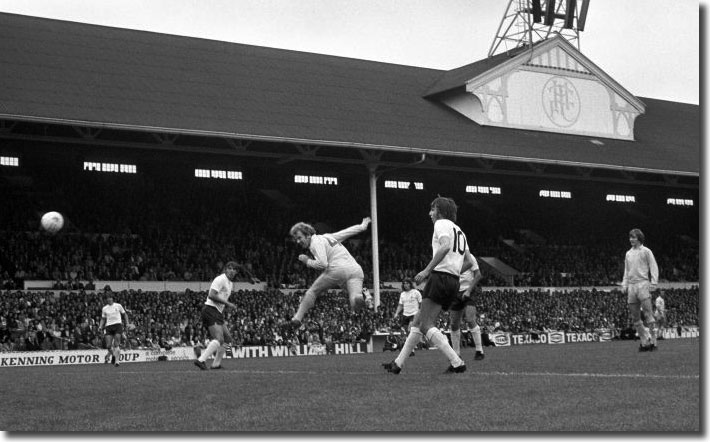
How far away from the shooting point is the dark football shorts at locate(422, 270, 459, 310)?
1173 cm

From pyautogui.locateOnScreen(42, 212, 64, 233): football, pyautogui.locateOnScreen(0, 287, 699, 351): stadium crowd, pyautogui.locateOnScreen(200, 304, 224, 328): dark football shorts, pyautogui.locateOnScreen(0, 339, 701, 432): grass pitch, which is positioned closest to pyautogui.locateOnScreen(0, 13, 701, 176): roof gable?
pyautogui.locateOnScreen(42, 212, 64, 233): football

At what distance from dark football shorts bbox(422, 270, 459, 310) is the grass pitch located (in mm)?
903

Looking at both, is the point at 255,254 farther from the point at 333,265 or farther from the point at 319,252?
the point at 319,252

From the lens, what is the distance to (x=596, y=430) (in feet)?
22.5

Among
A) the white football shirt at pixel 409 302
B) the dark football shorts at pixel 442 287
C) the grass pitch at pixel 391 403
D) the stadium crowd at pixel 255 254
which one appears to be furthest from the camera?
the stadium crowd at pixel 255 254

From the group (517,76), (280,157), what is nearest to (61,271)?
(280,157)

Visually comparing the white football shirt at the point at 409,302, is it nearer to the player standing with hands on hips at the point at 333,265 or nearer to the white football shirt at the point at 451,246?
the player standing with hands on hips at the point at 333,265

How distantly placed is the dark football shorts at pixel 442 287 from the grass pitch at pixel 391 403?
903mm

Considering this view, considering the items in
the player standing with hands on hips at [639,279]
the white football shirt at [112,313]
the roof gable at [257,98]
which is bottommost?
the white football shirt at [112,313]

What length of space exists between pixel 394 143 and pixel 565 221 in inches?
729

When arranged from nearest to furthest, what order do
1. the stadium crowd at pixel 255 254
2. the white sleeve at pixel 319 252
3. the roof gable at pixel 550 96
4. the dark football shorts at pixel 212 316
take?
the white sleeve at pixel 319 252 < the dark football shorts at pixel 212 316 < the stadium crowd at pixel 255 254 < the roof gable at pixel 550 96

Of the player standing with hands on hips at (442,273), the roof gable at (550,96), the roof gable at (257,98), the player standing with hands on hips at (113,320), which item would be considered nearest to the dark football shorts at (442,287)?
the player standing with hands on hips at (442,273)

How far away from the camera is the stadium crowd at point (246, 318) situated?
30.5 metres

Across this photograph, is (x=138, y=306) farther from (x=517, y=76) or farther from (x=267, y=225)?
(x=517, y=76)
